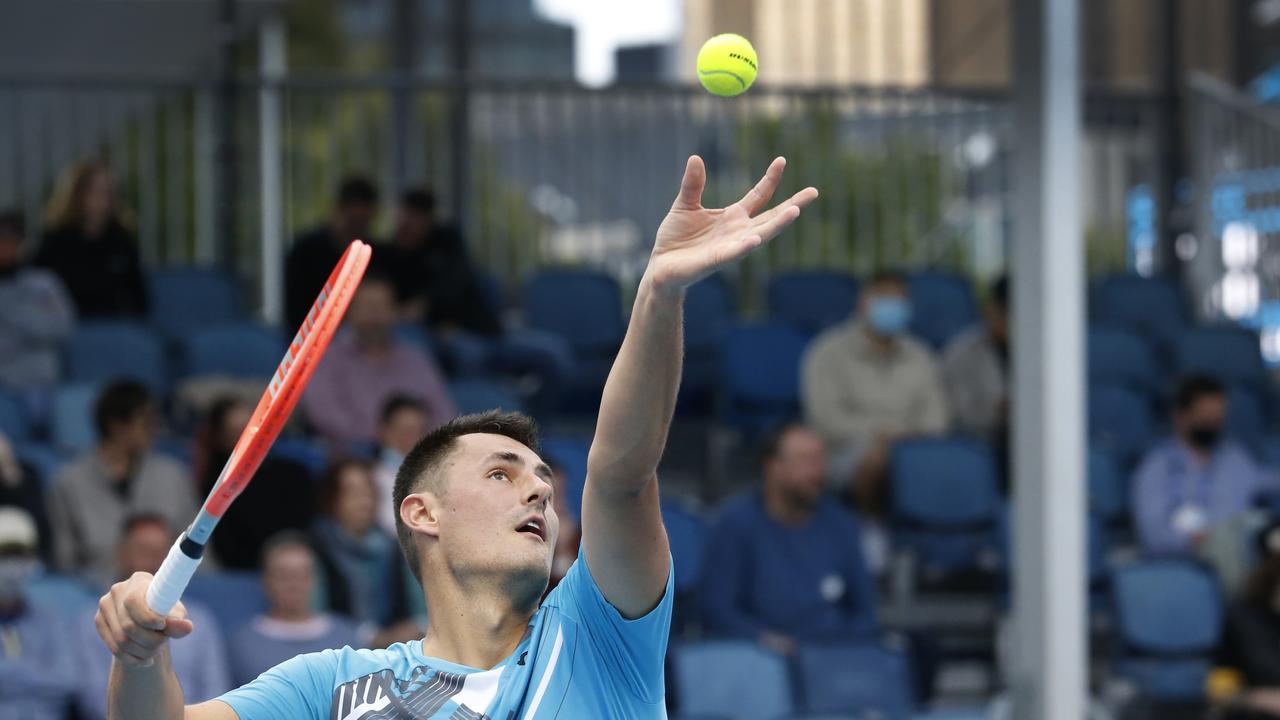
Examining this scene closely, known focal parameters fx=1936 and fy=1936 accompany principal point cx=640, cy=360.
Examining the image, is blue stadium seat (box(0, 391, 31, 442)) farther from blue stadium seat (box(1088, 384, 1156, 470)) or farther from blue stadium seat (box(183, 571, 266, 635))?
blue stadium seat (box(1088, 384, 1156, 470))

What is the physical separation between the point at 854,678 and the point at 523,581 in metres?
5.43

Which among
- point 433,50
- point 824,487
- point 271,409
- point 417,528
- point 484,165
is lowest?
point 824,487

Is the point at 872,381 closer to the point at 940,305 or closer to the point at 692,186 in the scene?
the point at 940,305

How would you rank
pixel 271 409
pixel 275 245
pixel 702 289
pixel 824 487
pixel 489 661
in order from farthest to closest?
pixel 275 245, pixel 702 289, pixel 824 487, pixel 489 661, pixel 271 409

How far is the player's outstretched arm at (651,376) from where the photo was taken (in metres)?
2.90

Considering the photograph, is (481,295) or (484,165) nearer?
(481,295)

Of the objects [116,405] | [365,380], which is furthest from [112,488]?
[365,380]

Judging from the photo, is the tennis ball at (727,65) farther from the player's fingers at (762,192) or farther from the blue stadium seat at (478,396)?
the blue stadium seat at (478,396)

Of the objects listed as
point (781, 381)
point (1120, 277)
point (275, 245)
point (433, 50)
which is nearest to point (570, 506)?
point (781, 381)

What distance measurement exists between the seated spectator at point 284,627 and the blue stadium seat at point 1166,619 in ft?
12.4

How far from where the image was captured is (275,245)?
12664 millimetres

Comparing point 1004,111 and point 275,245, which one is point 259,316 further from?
point 1004,111

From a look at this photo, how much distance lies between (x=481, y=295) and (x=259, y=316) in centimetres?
161

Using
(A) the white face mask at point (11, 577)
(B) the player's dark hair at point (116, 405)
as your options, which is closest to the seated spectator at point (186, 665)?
(A) the white face mask at point (11, 577)
